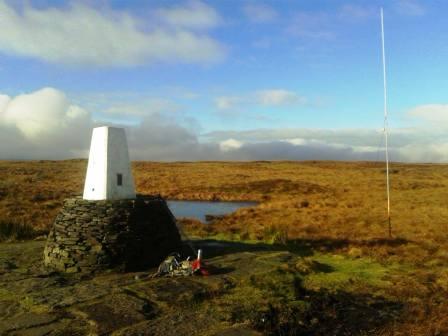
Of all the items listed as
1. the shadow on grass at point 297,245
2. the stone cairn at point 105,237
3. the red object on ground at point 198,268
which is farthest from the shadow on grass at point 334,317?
the shadow on grass at point 297,245

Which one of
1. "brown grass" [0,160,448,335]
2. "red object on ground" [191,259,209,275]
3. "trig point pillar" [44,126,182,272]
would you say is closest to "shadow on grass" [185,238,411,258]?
"brown grass" [0,160,448,335]

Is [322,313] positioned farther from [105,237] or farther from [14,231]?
[14,231]

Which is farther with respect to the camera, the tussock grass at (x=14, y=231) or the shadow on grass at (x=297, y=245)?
the tussock grass at (x=14, y=231)

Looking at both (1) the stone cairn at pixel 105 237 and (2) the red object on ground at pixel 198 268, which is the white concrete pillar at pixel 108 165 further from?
(2) the red object on ground at pixel 198 268

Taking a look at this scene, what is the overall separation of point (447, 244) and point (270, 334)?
464 inches

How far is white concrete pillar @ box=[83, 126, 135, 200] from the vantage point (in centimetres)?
1200

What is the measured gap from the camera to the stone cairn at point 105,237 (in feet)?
38.2

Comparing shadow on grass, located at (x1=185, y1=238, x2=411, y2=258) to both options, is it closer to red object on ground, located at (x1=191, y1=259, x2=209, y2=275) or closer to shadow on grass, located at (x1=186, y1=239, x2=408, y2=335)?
red object on ground, located at (x1=191, y1=259, x2=209, y2=275)

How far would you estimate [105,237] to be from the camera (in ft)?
38.5

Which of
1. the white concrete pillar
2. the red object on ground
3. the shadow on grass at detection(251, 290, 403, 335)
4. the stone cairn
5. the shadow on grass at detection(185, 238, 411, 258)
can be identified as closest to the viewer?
the shadow on grass at detection(251, 290, 403, 335)

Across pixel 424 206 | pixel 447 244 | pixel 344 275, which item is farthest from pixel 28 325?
pixel 424 206

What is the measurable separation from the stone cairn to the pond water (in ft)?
57.5

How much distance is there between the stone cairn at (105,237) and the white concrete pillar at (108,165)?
0.35 m

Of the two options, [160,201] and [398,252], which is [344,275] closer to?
[398,252]
